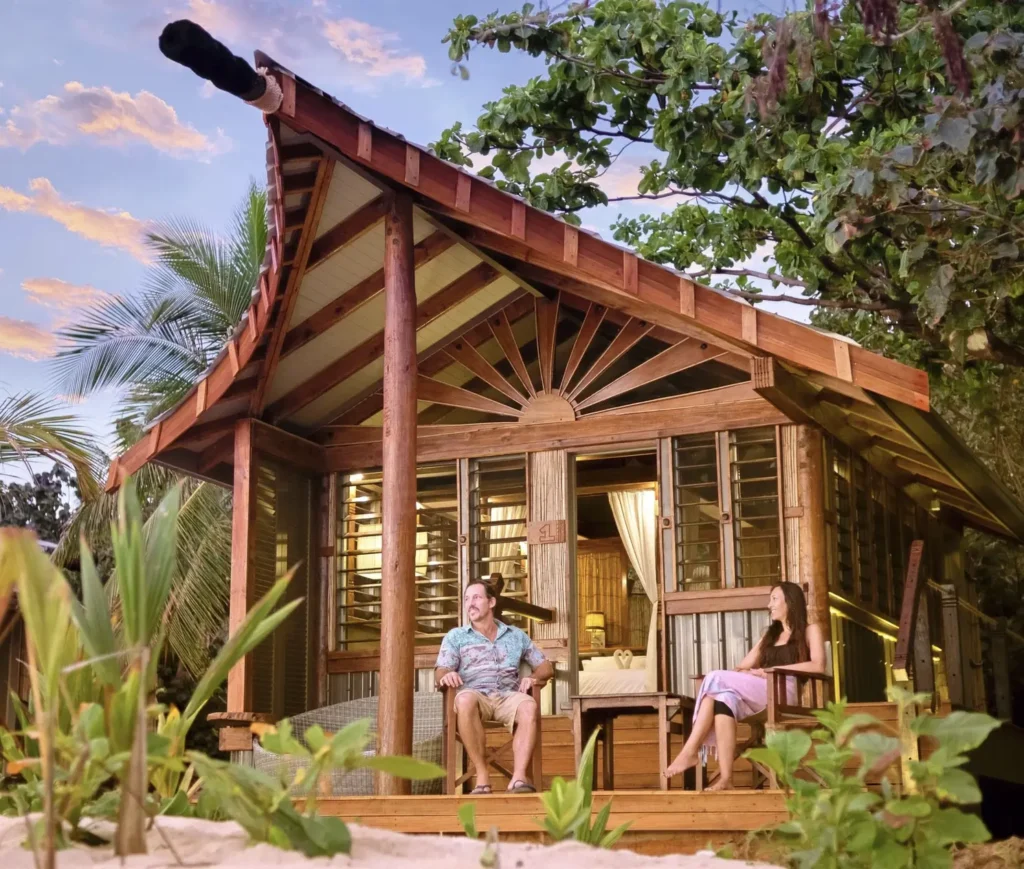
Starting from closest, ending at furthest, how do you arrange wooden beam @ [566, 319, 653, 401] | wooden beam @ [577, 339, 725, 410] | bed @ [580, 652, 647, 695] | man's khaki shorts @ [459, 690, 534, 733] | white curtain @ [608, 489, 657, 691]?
man's khaki shorts @ [459, 690, 534, 733]
wooden beam @ [577, 339, 725, 410]
wooden beam @ [566, 319, 653, 401]
bed @ [580, 652, 647, 695]
white curtain @ [608, 489, 657, 691]

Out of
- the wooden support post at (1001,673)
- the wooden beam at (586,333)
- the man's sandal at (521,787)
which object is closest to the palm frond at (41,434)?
the wooden beam at (586,333)

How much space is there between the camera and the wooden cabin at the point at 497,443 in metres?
7.43

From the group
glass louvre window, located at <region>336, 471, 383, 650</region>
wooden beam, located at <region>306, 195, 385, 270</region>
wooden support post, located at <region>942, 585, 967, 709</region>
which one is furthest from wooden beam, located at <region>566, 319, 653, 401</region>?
wooden support post, located at <region>942, 585, 967, 709</region>

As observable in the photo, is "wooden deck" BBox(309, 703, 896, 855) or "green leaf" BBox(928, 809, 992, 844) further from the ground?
"green leaf" BBox(928, 809, 992, 844)

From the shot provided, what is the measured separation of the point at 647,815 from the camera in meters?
5.96

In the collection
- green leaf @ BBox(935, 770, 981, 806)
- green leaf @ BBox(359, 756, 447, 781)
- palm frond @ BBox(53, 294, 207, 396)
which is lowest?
green leaf @ BBox(935, 770, 981, 806)

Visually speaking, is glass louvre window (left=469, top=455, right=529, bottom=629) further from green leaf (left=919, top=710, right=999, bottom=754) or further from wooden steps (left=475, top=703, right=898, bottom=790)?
green leaf (left=919, top=710, right=999, bottom=754)

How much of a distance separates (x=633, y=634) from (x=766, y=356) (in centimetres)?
636

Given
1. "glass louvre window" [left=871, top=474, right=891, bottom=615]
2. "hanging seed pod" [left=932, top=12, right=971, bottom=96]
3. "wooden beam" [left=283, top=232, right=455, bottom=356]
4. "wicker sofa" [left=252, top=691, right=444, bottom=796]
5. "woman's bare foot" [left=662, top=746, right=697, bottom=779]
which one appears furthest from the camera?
"glass louvre window" [left=871, top=474, right=891, bottom=615]

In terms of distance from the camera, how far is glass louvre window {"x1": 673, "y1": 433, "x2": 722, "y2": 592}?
8.40m

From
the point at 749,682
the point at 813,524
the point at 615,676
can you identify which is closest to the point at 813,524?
the point at 813,524

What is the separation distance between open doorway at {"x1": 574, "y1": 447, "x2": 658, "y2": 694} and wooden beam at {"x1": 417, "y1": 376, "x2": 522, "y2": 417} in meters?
0.63

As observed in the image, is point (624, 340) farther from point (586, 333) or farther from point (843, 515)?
point (843, 515)

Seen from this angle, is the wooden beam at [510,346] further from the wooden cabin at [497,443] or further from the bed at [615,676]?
the bed at [615,676]
